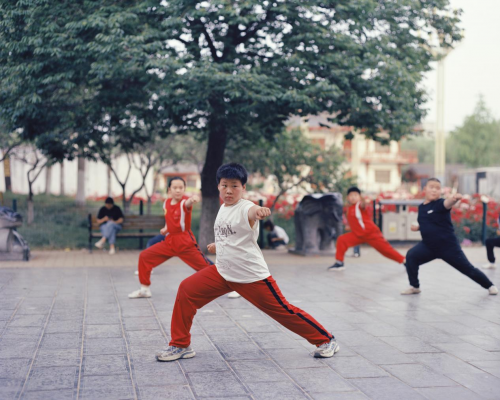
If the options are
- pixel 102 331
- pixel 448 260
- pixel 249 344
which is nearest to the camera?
pixel 249 344

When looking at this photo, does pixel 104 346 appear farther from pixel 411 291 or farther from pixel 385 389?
pixel 411 291

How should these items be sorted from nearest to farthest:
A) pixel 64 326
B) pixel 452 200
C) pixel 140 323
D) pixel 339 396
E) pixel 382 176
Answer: pixel 339 396
pixel 64 326
pixel 140 323
pixel 452 200
pixel 382 176

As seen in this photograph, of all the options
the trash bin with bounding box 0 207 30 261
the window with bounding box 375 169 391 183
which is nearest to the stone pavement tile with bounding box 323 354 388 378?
the trash bin with bounding box 0 207 30 261

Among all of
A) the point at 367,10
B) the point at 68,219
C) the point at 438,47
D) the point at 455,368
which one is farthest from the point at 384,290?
the point at 68,219

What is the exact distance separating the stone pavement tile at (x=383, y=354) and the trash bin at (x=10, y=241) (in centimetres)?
889

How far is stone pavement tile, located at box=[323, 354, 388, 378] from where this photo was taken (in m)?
4.87

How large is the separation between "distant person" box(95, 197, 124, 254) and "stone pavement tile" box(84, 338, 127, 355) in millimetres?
8787

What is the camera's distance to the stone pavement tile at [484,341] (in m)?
5.83

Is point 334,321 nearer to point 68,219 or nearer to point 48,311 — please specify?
point 48,311

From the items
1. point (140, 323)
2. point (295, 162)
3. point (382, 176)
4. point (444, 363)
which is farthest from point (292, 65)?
point (382, 176)

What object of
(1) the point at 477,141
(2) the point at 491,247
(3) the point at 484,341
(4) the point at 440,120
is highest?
(1) the point at 477,141

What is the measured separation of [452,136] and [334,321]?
55358 mm

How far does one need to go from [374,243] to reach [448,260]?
292 cm

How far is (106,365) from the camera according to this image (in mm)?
5102
